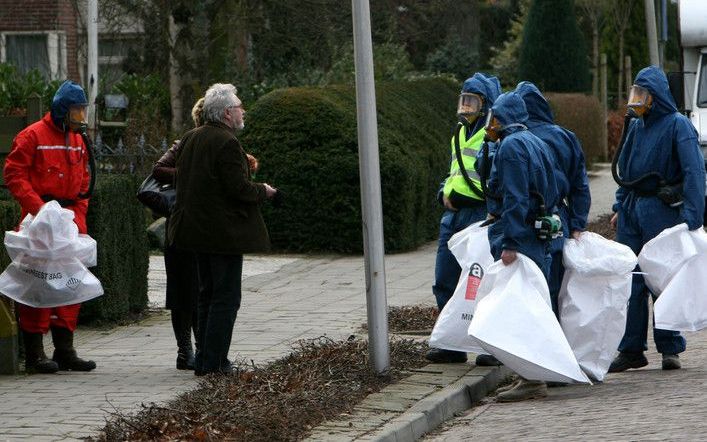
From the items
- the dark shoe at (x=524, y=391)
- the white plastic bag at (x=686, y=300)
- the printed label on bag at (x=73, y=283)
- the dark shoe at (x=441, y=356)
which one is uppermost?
the printed label on bag at (x=73, y=283)

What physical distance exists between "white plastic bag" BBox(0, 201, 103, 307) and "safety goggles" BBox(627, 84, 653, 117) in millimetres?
3594

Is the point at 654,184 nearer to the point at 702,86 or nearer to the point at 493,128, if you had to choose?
the point at 493,128

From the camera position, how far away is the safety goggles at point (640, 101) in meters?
9.57

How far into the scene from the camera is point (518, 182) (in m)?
8.56

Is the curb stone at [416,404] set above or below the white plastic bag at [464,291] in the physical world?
below

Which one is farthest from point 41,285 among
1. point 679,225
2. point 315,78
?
point 315,78

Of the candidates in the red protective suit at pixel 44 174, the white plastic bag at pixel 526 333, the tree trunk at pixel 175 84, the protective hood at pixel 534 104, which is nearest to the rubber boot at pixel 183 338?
the red protective suit at pixel 44 174

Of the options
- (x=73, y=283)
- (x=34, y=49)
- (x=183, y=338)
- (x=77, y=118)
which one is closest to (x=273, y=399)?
(x=183, y=338)

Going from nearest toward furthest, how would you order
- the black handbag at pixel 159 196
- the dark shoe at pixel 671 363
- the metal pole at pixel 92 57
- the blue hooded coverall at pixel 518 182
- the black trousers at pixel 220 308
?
the blue hooded coverall at pixel 518 182
the black trousers at pixel 220 308
the black handbag at pixel 159 196
the dark shoe at pixel 671 363
the metal pole at pixel 92 57

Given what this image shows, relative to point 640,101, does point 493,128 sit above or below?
below

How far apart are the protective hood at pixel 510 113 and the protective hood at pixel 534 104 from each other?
354 millimetres

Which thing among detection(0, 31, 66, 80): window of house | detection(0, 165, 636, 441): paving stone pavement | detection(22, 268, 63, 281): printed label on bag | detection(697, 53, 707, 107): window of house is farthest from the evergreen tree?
detection(22, 268, 63, 281): printed label on bag

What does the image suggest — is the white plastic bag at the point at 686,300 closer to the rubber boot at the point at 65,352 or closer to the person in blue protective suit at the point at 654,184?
the person in blue protective suit at the point at 654,184

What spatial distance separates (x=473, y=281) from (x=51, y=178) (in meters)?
2.67
